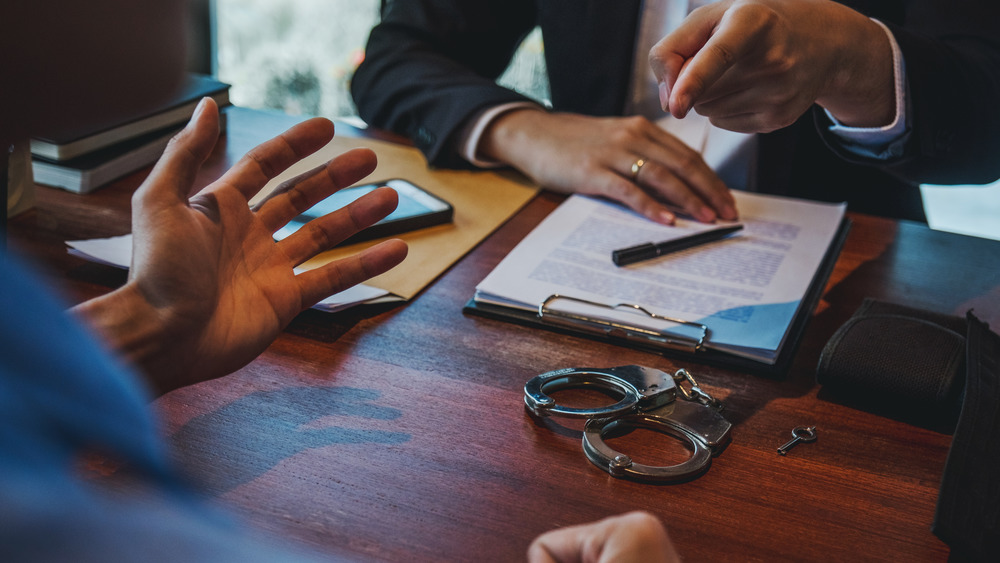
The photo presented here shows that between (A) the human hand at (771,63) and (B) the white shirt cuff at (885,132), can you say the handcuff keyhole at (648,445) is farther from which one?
(B) the white shirt cuff at (885,132)

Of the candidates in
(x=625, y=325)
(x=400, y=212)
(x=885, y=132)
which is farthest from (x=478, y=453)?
(x=885, y=132)

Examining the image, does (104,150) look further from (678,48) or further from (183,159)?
(678,48)

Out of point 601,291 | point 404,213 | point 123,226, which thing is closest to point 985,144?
point 601,291

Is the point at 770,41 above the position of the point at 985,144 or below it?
above

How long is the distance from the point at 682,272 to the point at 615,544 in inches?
21.3

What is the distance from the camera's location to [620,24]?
1447 mm

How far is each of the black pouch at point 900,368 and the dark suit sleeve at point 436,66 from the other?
2.28ft

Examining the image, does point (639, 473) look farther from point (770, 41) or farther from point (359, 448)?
point (770, 41)

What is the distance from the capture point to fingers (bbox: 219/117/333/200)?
685mm

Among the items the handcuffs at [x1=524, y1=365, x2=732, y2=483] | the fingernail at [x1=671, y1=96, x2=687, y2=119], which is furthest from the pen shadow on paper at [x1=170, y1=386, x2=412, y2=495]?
the fingernail at [x1=671, y1=96, x2=687, y2=119]

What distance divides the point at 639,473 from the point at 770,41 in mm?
481

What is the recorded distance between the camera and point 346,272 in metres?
0.71

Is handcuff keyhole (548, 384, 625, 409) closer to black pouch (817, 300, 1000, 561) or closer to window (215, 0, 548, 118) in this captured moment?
black pouch (817, 300, 1000, 561)

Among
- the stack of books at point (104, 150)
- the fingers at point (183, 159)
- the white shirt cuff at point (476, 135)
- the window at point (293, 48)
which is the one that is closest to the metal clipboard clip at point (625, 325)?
the fingers at point (183, 159)
